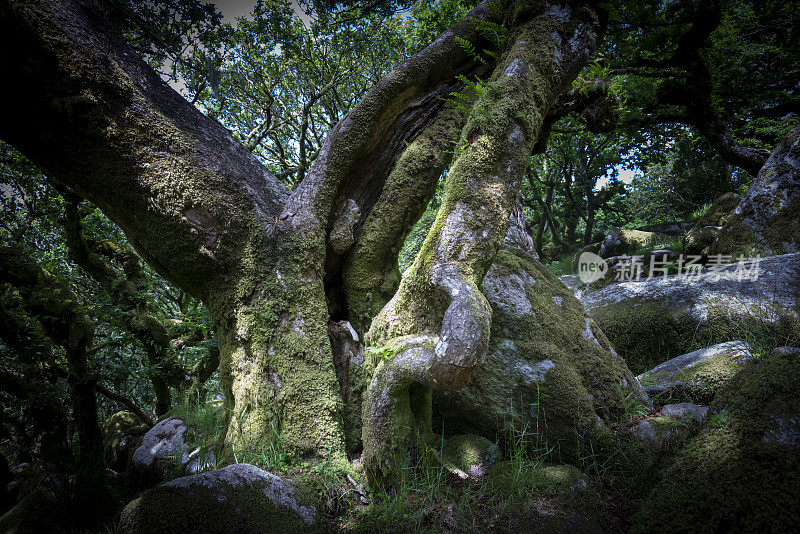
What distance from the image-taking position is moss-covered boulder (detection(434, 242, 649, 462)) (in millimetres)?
2555

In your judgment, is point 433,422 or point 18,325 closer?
point 433,422

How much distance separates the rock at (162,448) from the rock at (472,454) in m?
2.33

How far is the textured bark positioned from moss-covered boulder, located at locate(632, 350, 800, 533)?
1.09m


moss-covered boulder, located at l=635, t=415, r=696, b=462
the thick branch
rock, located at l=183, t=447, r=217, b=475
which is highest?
the thick branch

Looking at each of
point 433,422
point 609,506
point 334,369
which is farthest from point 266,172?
point 609,506

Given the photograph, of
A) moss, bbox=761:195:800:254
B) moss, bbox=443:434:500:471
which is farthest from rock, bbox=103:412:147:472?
moss, bbox=761:195:800:254

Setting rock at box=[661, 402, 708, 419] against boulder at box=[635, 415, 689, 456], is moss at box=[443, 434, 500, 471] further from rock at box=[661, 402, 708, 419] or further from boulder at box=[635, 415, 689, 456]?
rock at box=[661, 402, 708, 419]

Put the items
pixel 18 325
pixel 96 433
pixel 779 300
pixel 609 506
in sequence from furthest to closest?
pixel 96 433, pixel 779 300, pixel 18 325, pixel 609 506

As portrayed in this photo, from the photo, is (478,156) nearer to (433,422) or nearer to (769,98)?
(433,422)

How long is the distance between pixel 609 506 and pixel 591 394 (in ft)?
2.91

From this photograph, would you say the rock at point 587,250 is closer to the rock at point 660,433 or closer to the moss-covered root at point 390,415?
the rock at point 660,433

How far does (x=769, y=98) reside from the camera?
319 inches

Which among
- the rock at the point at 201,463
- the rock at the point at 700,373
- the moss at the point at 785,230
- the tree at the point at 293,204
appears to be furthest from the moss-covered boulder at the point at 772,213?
the rock at the point at 201,463

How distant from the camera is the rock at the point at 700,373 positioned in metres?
2.89
